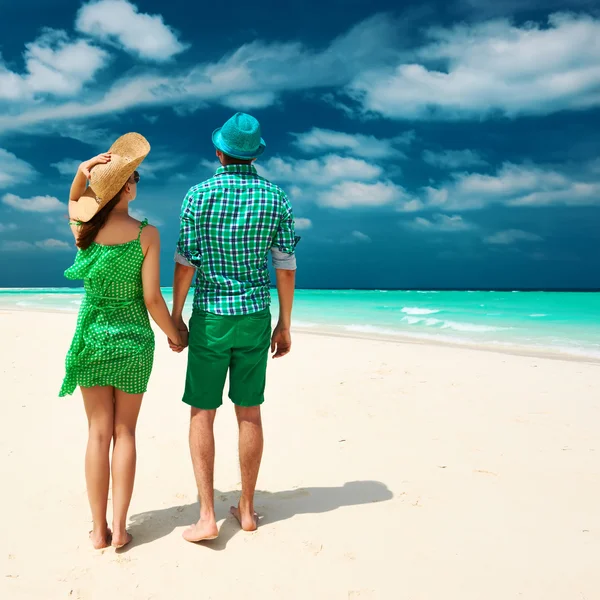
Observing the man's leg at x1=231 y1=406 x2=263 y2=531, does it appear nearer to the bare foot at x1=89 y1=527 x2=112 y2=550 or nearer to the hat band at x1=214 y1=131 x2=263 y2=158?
the bare foot at x1=89 y1=527 x2=112 y2=550

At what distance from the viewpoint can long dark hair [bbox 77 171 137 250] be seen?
2545 mm

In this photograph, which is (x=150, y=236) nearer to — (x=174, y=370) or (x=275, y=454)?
(x=275, y=454)

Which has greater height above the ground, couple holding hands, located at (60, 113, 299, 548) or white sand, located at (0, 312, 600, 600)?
couple holding hands, located at (60, 113, 299, 548)

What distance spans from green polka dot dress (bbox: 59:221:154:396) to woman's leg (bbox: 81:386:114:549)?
10 cm

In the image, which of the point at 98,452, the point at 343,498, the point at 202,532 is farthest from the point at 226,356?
the point at 343,498

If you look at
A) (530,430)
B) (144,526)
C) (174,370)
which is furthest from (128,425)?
(174,370)

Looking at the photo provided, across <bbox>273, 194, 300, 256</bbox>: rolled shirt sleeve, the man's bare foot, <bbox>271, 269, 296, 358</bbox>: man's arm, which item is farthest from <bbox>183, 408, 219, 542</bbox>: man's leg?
<bbox>273, 194, 300, 256</bbox>: rolled shirt sleeve

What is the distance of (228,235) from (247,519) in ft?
4.82

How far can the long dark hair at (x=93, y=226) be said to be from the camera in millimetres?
2545

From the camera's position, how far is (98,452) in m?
2.69

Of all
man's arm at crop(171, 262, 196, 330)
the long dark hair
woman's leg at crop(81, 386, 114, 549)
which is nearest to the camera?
the long dark hair

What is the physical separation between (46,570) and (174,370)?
181 inches

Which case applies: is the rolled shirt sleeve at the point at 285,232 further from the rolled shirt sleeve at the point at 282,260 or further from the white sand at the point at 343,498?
the white sand at the point at 343,498

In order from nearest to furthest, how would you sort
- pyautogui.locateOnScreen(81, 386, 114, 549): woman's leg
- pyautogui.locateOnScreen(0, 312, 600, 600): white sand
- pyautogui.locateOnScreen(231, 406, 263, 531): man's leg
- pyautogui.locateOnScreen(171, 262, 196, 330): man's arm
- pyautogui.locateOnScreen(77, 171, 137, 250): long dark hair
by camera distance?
pyautogui.locateOnScreen(0, 312, 600, 600): white sand < pyautogui.locateOnScreen(77, 171, 137, 250): long dark hair < pyautogui.locateOnScreen(81, 386, 114, 549): woman's leg < pyautogui.locateOnScreen(171, 262, 196, 330): man's arm < pyautogui.locateOnScreen(231, 406, 263, 531): man's leg
